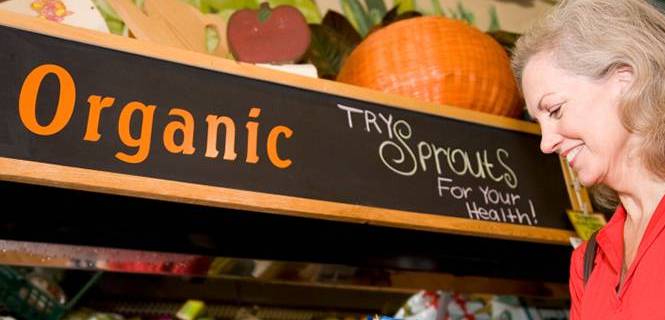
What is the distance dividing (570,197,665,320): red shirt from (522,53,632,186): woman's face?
0.11m

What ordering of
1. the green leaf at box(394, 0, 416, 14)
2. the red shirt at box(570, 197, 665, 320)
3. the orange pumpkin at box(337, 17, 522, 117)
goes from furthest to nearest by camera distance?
the green leaf at box(394, 0, 416, 14) < the orange pumpkin at box(337, 17, 522, 117) < the red shirt at box(570, 197, 665, 320)

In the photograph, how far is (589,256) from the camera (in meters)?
1.29

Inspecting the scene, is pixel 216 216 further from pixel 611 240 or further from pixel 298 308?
pixel 611 240

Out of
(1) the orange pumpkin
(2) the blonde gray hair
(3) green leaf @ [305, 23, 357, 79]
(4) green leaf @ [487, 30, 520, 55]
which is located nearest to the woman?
(2) the blonde gray hair

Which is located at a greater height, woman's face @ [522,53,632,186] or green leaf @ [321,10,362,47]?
green leaf @ [321,10,362,47]

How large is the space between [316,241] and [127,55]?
2.51 ft

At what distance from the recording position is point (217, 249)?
1750 millimetres


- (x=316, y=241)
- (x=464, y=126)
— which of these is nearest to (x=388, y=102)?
(x=464, y=126)

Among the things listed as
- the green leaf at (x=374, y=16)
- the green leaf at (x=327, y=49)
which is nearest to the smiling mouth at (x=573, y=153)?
the green leaf at (x=327, y=49)

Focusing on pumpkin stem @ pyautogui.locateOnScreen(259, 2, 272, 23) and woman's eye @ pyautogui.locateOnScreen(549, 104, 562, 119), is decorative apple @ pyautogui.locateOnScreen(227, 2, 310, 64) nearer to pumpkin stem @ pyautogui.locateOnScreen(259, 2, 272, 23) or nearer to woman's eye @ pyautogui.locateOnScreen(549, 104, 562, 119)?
pumpkin stem @ pyautogui.locateOnScreen(259, 2, 272, 23)

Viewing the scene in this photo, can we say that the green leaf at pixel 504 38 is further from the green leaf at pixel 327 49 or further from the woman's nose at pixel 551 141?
the woman's nose at pixel 551 141

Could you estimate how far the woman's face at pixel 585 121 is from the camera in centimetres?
112

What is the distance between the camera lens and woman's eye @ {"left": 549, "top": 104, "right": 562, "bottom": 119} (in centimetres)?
116

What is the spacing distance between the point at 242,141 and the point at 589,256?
2.24 ft
